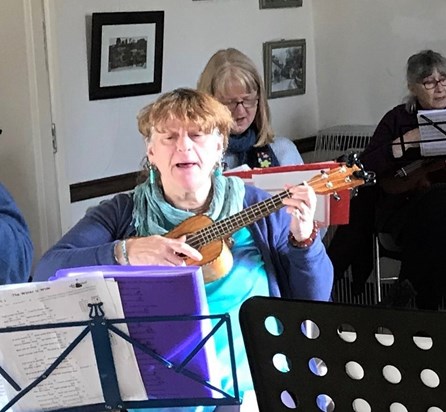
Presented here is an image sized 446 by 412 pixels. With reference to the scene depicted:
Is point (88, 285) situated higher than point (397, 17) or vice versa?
point (397, 17)

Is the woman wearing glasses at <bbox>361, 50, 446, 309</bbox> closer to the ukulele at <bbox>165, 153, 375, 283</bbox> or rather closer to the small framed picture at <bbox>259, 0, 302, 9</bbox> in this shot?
the small framed picture at <bbox>259, 0, 302, 9</bbox>

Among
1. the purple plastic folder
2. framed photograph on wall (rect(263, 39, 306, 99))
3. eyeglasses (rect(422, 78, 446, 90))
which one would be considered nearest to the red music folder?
the purple plastic folder

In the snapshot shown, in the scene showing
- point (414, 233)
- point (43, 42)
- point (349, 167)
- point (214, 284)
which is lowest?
point (414, 233)

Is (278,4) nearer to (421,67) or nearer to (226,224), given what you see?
(421,67)

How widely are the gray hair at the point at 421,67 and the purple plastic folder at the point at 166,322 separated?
7.38 ft

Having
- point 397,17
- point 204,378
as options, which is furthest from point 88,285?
point 397,17

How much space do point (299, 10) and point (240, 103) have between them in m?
1.32

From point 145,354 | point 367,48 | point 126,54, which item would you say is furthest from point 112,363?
point 367,48

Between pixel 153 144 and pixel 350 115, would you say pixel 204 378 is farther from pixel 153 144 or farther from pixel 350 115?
pixel 350 115

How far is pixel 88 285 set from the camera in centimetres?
126

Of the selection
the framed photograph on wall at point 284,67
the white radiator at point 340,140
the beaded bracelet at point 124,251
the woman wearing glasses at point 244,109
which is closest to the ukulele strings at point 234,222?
the beaded bracelet at point 124,251

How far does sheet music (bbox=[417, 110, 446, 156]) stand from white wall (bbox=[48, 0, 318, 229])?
89 cm

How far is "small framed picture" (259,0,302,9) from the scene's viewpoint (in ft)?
11.8

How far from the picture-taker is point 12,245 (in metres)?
1.95
